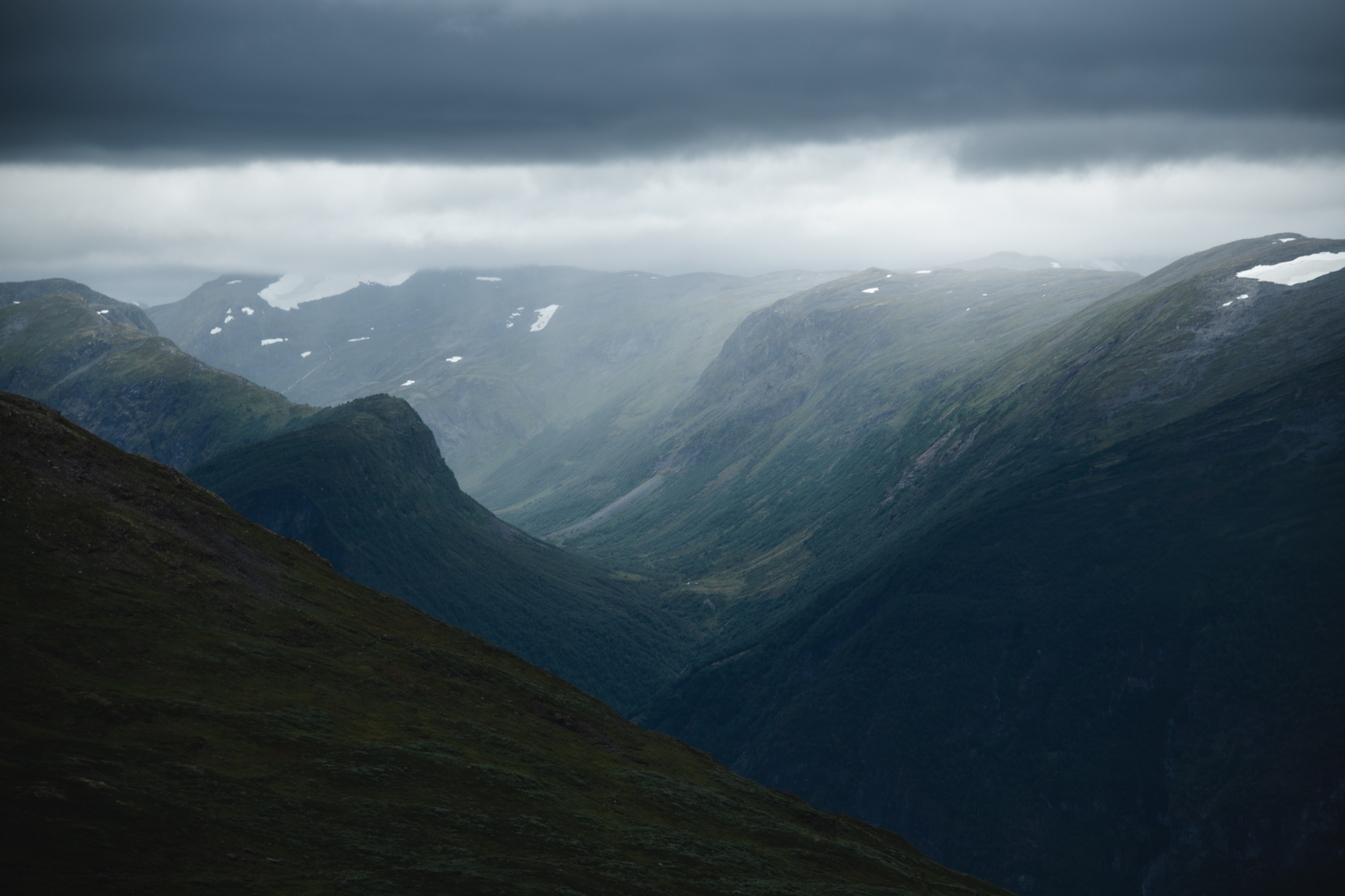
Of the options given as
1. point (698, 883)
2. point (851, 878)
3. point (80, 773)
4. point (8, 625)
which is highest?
point (8, 625)

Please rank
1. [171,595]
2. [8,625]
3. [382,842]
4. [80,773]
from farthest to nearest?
[171,595] < [8,625] < [382,842] < [80,773]

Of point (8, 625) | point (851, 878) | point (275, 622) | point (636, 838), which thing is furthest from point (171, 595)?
point (851, 878)

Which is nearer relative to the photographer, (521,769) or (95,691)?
(95,691)

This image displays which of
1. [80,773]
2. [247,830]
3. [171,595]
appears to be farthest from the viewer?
[171,595]

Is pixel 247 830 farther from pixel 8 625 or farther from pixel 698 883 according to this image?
pixel 698 883

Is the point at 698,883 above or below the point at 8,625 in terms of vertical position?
below

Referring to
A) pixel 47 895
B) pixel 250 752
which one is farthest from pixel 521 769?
pixel 47 895
